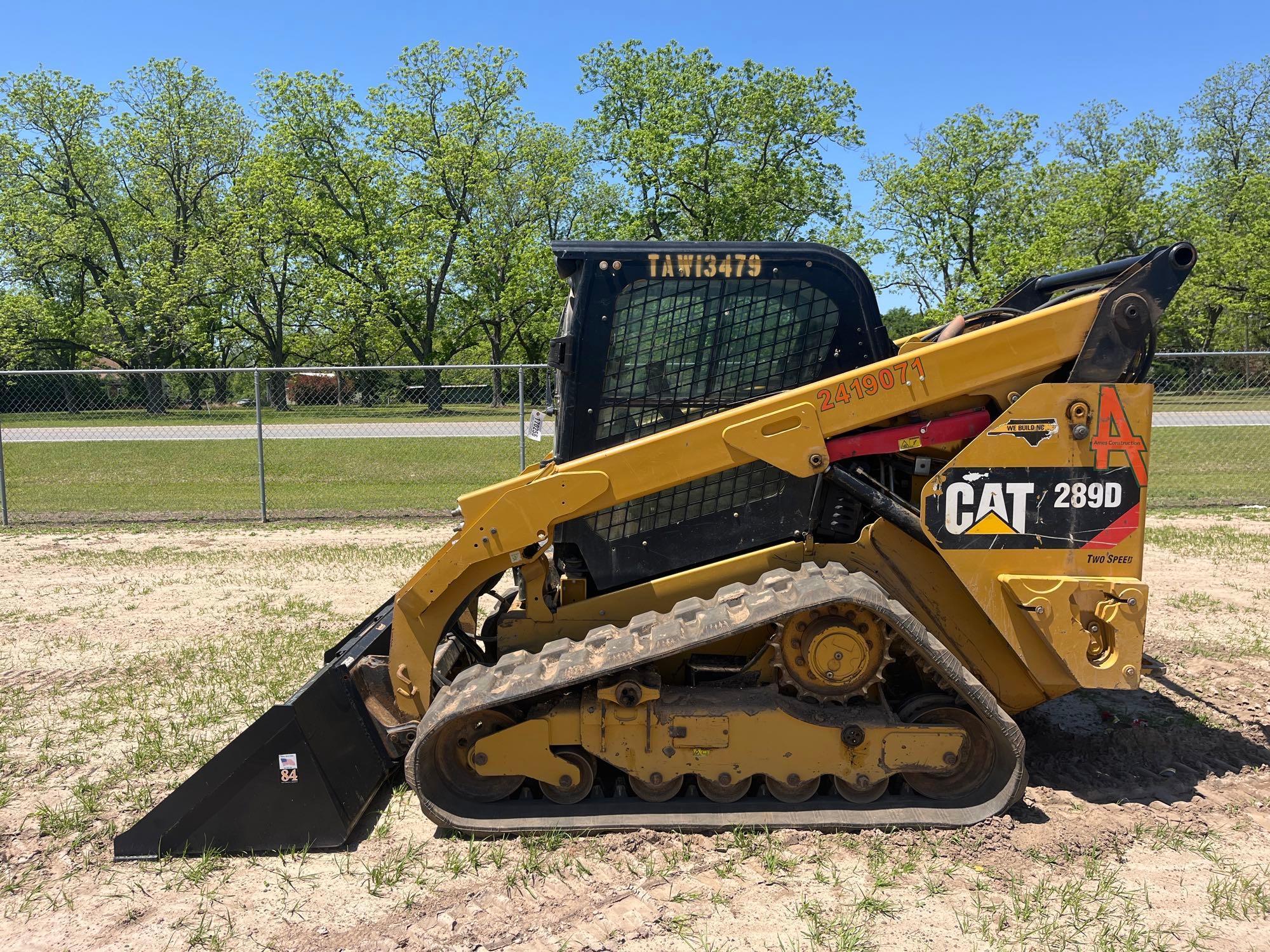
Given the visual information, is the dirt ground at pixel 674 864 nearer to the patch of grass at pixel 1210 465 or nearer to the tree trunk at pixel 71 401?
the patch of grass at pixel 1210 465

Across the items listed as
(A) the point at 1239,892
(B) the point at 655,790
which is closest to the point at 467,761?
(B) the point at 655,790

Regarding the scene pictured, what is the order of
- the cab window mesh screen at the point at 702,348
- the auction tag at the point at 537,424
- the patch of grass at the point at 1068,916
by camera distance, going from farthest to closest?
the auction tag at the point at 537,424 < the cab window mesh screen at the point at 702,348 < the patch of grass at the point at 1068,916

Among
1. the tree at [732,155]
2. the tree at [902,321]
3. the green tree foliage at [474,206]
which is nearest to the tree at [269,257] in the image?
the green tree foliage at [474,206]

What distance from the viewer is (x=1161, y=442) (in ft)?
52.1

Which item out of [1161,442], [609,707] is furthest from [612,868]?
[1161,442]

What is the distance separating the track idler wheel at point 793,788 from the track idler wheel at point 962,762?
41 centimetres

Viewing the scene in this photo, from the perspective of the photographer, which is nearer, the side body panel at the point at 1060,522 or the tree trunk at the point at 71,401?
the side body panel at the point at 1060,522

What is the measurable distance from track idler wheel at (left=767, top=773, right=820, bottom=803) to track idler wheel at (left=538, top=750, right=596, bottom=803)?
76cm

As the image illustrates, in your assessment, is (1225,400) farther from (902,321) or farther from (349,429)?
(902,321)

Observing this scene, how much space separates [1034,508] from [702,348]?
1.60m

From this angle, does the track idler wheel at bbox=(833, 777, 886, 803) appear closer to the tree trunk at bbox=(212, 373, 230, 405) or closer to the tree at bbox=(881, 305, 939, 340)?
the tree trunk at bbox=(212, 373, 230, 405)

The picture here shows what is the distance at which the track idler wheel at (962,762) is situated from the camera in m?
3.64

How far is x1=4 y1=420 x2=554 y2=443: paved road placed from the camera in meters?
13.9

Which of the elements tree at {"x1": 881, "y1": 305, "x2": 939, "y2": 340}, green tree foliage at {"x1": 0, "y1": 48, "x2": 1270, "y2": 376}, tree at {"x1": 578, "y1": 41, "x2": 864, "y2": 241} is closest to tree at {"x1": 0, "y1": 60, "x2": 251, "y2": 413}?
green tree foliage at {"x1": 0, "y1": 48, "x2": 1270, "y2": 376}
